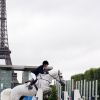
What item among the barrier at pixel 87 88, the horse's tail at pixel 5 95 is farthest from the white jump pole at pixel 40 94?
the horse's tail at pixel 5 95

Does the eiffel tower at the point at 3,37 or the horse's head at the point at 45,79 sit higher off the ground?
the eiffel tower at the point at 3,37

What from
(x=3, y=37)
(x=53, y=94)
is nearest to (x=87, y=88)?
(x=53, y=94)

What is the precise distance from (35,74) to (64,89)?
711 millimetres

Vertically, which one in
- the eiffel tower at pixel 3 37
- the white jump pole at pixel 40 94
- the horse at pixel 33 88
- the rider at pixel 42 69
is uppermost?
the eiffel tower at pixel 3 37

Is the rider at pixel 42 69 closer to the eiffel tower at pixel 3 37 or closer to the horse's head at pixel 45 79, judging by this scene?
the horse's head at pixel 45 79

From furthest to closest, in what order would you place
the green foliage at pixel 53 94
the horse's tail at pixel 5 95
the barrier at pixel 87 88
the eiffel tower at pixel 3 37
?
the eiffel tower at pixel 3 37
the horse's tail at pixel 5 95
the green foliage at pixel 53 94
the barrier at pixel 87 88

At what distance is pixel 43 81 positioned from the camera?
10938 millimetres

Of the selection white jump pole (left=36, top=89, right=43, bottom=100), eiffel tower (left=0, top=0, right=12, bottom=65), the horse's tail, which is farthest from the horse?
eiffel tower (left=0, top=0, right=12, bottom=65)

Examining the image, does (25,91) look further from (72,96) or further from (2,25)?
(2,25)

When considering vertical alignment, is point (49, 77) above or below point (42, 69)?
below

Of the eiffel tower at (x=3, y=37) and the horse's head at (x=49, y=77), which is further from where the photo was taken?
the eiffel tower at (x=3, y=37)

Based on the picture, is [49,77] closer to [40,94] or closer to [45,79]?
[45,79]

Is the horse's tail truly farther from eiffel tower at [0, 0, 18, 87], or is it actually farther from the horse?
eiffel tower at [0, 0, 18, 87]

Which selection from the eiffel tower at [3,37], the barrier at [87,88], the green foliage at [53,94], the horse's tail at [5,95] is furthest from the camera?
the eiffel tower at [3,37]
